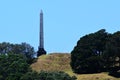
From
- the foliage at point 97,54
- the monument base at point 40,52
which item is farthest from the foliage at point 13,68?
the monument base at point 40,52

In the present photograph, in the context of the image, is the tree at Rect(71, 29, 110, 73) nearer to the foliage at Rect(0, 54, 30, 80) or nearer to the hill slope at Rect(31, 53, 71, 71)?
the hill slope at Rect(31, 53, 71, 71)

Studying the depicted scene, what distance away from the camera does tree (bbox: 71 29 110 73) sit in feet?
411

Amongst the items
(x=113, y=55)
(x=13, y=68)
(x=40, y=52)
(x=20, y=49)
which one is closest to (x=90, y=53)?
(x=113, y=55)

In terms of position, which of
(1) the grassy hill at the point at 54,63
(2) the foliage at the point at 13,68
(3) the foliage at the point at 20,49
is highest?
(3) the foliage at the point at 20,49

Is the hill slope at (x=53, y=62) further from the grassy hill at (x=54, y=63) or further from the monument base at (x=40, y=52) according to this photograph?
the monument base at (x=40, y=52)

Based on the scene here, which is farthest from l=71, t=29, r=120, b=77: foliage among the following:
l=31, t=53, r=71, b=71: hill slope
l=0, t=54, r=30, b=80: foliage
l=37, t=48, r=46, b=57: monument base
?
l=0, t=54, r=30, b=80: foliage

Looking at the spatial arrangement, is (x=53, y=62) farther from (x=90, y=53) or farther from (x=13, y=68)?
(x=13, y=68)

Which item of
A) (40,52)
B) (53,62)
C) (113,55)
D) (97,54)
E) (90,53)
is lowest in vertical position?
(113,55)

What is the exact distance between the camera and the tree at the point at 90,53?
12519 cm

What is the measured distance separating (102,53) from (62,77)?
46.9m

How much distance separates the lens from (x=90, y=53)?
417 feet

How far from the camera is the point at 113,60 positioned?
122 meters

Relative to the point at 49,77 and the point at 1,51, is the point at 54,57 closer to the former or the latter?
the point at 1,51

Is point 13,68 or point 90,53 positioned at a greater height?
point 90,53
